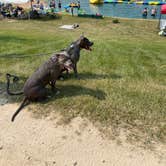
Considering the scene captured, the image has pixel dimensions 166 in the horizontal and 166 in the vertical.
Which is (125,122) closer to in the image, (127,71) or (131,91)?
(131,91)

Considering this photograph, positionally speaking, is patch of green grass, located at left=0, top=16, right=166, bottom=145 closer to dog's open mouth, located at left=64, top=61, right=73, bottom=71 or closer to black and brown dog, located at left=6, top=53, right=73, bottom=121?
black and brown dog, located at left=6, top=53, right=73, bottom=121

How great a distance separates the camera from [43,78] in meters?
6.31

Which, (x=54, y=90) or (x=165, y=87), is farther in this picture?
(x=165, y=87)

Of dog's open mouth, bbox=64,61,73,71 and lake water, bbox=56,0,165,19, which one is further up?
lake water, bbox=56,0,165,19

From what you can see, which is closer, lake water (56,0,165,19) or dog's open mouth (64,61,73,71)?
dog's open mouth (64,61,73,71)

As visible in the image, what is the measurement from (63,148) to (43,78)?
82.6 inches

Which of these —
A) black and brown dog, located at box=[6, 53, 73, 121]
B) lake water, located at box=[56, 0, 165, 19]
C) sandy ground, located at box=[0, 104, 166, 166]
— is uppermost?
lake water, located at box=[56, 0, 165, 19]

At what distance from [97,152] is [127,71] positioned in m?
4.58

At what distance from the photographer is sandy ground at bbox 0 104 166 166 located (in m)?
4.54

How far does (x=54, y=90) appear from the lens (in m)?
6.90

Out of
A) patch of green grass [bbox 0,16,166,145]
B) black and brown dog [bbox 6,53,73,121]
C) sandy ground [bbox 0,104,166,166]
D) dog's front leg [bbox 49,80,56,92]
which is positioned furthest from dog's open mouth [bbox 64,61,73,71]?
sandy ground [bbox 0,104,166,166]

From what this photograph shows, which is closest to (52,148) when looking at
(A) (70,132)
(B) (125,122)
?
(A) (70,132)

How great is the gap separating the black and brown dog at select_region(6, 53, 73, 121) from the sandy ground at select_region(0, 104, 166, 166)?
31.2 inches

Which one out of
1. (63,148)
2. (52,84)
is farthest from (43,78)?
(63,148)
